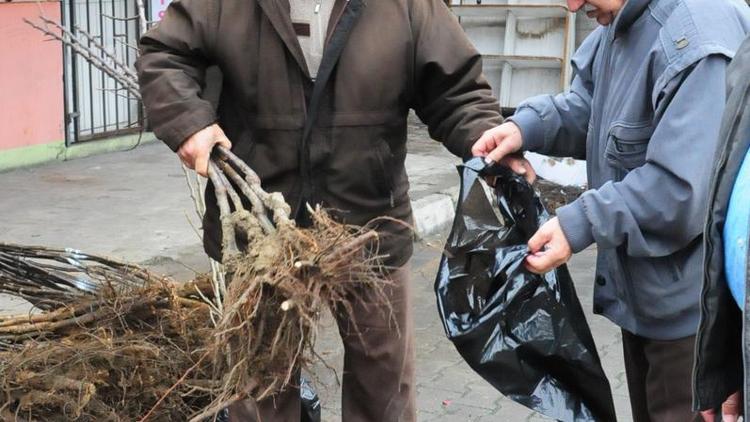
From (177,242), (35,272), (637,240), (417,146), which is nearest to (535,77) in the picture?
(417,146)

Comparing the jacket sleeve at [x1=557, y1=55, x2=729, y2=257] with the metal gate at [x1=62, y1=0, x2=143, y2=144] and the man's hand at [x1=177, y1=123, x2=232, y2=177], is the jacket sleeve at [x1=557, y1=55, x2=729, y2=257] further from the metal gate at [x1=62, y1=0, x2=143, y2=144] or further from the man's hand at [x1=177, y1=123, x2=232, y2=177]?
the metal gate at [x1=62, y1=0, x2=143, y2=144]

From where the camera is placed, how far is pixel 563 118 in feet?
10.6

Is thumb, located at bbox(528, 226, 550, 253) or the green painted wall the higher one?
thumb, located at bbox(528, 226, 550, 253)

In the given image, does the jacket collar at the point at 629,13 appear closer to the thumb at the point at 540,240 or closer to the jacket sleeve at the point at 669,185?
the jacket sleeve at the point at 669,185

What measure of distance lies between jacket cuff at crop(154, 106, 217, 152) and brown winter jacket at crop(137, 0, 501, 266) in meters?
0.02

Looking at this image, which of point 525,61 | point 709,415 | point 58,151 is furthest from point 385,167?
point 525,61

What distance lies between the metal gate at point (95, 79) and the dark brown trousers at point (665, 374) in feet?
21.9

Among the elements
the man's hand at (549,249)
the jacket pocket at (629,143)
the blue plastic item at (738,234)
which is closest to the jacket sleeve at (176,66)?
the man's hand at (549,249)

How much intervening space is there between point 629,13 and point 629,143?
329 millimetres

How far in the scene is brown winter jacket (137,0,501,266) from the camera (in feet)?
10.8

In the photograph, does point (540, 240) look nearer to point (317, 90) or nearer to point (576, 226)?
point (576, 226)

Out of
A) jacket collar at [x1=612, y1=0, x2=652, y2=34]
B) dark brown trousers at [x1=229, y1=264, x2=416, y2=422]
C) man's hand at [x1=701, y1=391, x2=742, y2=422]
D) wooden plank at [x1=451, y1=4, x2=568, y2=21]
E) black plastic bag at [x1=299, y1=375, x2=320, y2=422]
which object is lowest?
black plastic bag at [x1=299, y1=375, x2=320, y2=422]

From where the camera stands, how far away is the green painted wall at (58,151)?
8.64 m

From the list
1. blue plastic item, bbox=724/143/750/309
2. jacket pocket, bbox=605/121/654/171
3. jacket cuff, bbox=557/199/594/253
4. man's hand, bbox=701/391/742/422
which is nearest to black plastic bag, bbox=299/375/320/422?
jacket cuff, bbox=557/199/594/253
